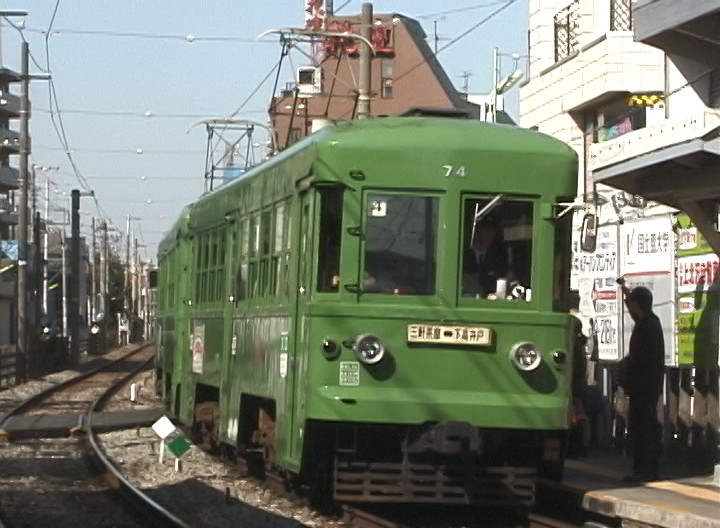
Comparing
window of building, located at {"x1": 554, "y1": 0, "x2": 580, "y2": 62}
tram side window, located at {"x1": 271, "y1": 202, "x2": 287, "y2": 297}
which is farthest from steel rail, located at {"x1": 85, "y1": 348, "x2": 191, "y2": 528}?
window of building, located at {"x1": 554, "y1": 0, "x2": 580, "y2": 62}

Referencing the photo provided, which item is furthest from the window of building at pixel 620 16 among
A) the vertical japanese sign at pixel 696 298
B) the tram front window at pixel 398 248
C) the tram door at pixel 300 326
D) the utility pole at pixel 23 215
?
the utility pole at pixel 23 215

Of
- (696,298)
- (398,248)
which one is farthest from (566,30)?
(398,248)

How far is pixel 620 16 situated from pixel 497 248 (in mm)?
12243

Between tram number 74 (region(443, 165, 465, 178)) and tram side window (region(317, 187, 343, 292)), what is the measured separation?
2.51 ft

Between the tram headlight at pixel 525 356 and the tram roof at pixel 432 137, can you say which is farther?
the tram roof at pixel 432 137

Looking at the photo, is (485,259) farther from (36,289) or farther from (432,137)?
(36,289)

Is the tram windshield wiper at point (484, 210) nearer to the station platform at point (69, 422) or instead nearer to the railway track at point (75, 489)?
the railway track at point (75, 489)

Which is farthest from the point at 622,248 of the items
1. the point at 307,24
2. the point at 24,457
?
Result: the point at 307,24

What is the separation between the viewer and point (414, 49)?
273 feet

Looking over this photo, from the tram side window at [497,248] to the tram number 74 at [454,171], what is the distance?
7.8 inches

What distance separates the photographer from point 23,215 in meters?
41.7

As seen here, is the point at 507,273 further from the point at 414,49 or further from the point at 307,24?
the point at 414,49

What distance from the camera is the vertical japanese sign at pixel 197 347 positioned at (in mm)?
17172

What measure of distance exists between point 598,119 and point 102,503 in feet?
39.1
